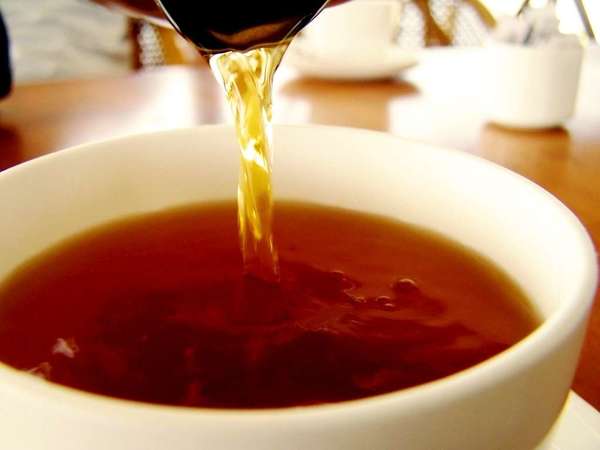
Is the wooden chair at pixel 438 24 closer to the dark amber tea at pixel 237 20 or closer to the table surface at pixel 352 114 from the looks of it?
the table surface at pixel 352 114

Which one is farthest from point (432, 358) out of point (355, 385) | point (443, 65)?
point (443, 65)

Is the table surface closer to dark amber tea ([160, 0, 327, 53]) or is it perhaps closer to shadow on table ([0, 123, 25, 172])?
shadow on table ([0, 123, 25, 172])

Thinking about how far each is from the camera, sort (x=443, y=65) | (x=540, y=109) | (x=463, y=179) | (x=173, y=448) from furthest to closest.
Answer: (x=443, y=65) < (x=540, y=109) < (x=463, y=179) < (x=173, y=448)

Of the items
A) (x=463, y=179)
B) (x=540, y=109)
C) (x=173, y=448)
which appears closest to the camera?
(x=173, y=448)

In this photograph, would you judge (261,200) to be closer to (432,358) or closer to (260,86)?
(260,86)

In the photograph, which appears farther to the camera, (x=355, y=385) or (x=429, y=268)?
(x=429, y=268)

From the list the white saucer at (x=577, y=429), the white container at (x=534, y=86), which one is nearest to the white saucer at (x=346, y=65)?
→ the white container at (x=534, y=86)
